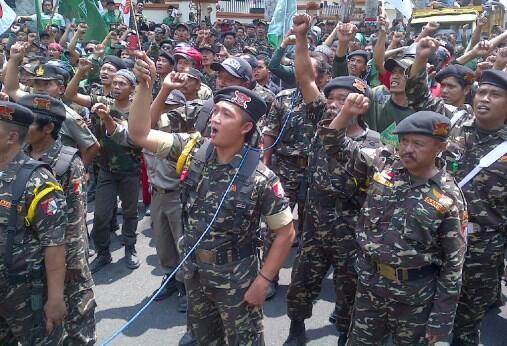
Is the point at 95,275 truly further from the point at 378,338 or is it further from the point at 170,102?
the point at 378,338

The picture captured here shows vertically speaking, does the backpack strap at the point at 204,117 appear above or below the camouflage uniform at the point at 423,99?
below

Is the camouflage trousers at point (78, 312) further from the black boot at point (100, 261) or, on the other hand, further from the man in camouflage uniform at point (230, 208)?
the black boot at point (100, 261)

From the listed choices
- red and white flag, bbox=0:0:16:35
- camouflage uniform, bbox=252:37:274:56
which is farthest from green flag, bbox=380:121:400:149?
camouflage uniform, bbox=252:37:274:56

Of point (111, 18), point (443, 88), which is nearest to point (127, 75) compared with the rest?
point (443, 88)

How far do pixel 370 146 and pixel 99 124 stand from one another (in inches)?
126

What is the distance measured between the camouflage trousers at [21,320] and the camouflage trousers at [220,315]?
3.05 ft

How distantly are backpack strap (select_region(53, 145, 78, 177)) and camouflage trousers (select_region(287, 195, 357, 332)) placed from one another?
191 centimetres

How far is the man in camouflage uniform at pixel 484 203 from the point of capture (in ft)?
11.3

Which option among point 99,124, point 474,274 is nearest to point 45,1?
point 99,124

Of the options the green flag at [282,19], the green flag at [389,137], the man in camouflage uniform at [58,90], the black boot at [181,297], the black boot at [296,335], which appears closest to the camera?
the black boot at [296,335]

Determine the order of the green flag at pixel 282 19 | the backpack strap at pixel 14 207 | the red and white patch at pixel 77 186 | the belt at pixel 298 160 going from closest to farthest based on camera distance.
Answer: the backpack strap at pixel 14 207, the red and white patch at pixel 77 186, the belt at pixel 298 160, the green flag at pixel 282 19

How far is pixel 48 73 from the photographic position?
16.6 ft

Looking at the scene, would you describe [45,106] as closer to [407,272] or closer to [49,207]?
[49,207]

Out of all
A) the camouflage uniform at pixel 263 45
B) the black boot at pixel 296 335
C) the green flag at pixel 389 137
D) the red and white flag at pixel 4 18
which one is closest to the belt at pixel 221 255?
the black boot at pixel 296 335
